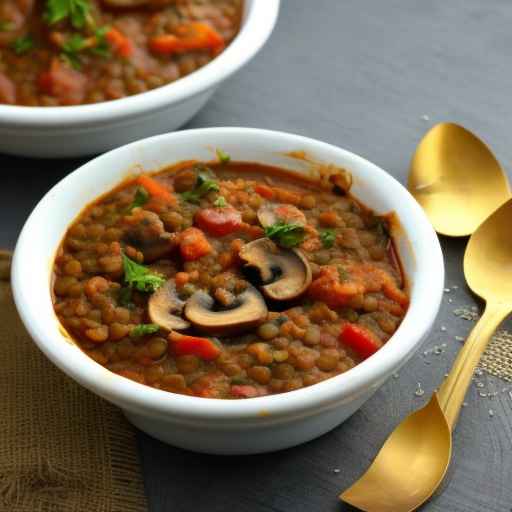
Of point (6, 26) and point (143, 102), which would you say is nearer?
point (143, 102)

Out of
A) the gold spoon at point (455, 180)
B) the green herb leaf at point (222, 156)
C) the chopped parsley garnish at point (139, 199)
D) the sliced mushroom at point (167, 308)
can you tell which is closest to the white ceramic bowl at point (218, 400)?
the green herb leaf at point (222, 156)

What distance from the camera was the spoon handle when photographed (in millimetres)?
3373

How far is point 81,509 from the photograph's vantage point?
125 inches

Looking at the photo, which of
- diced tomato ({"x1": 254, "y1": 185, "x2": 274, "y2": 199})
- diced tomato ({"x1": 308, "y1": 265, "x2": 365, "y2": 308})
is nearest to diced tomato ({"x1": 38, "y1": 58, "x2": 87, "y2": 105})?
diced tomato ({"x1": 254, "y1": 185, "x2": 274, "y2": 199})

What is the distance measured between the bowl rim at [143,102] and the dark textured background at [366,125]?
0.41m

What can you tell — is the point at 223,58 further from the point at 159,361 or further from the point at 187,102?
the point at 159,361

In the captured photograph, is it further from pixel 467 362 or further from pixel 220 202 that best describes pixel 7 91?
pixel 467 362

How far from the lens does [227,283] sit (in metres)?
3.36

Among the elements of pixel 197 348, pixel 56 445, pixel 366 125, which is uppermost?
pixel 197 348

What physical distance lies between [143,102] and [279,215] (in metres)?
0.95

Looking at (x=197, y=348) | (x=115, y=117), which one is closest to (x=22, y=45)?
(x=115, y=117)

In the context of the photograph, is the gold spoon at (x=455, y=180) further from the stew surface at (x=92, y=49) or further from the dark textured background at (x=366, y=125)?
the stew surface at (x=92, y=49)

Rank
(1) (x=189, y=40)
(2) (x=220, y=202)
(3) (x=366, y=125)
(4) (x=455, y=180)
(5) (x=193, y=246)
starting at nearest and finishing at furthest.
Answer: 1. (5) (x=193, y=246)
2. (2) (x=220, y=202)
3. (4) (x=455, y=180)
4. (1) (x=189, y=40)
5. (3) (x=366, y=125)

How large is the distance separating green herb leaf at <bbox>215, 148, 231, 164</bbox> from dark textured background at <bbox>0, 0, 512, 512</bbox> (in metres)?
0.94
